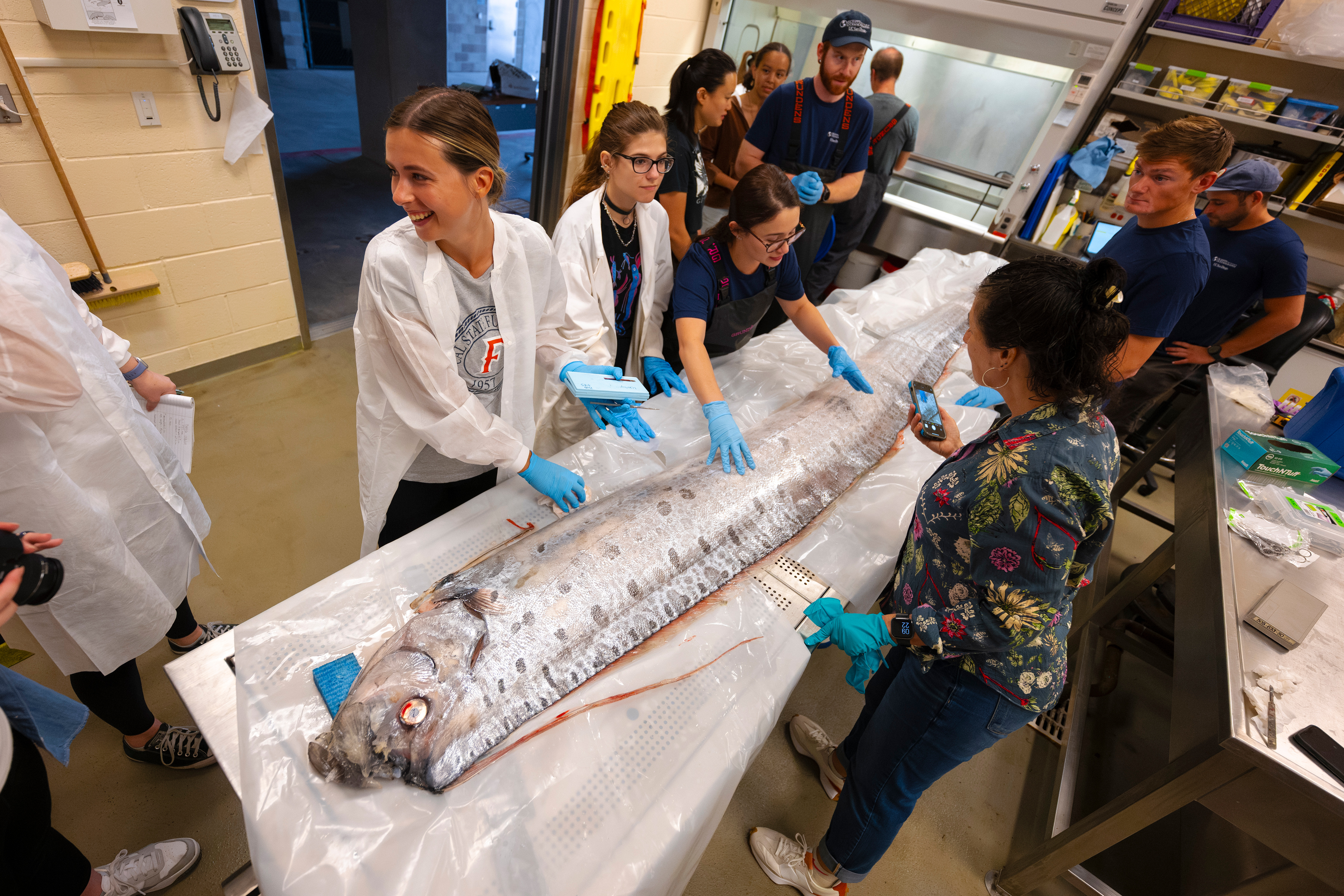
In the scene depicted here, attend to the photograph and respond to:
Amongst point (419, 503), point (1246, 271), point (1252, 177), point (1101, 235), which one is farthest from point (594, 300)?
point (1101, 235)

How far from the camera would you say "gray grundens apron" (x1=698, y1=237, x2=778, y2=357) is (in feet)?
6.47

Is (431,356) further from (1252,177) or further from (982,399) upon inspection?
(1252,177)

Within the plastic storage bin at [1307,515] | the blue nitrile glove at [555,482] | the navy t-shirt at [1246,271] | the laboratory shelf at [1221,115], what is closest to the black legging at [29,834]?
the blue nitrile glove at [555,482]

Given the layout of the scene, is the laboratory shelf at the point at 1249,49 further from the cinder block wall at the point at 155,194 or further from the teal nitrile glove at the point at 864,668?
the cinder block wall at the point at 155,194

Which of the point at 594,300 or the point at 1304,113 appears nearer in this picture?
the point at 594,300

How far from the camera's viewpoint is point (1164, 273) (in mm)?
2092

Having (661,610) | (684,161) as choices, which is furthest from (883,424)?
(684,161)

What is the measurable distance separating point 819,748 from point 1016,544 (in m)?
1.25

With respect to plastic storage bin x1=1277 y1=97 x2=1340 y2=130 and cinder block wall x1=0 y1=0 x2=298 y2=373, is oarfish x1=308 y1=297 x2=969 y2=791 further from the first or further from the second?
plastic storage bin x1=1277 y1=97 x2=1340 y2=130

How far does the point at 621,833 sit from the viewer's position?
110cm

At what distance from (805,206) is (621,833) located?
3030 mm

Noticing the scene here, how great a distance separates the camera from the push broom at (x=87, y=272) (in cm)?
200

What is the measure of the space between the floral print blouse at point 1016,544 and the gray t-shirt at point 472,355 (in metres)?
1.11

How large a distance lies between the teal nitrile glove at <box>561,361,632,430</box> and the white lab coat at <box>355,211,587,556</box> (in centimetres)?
12
